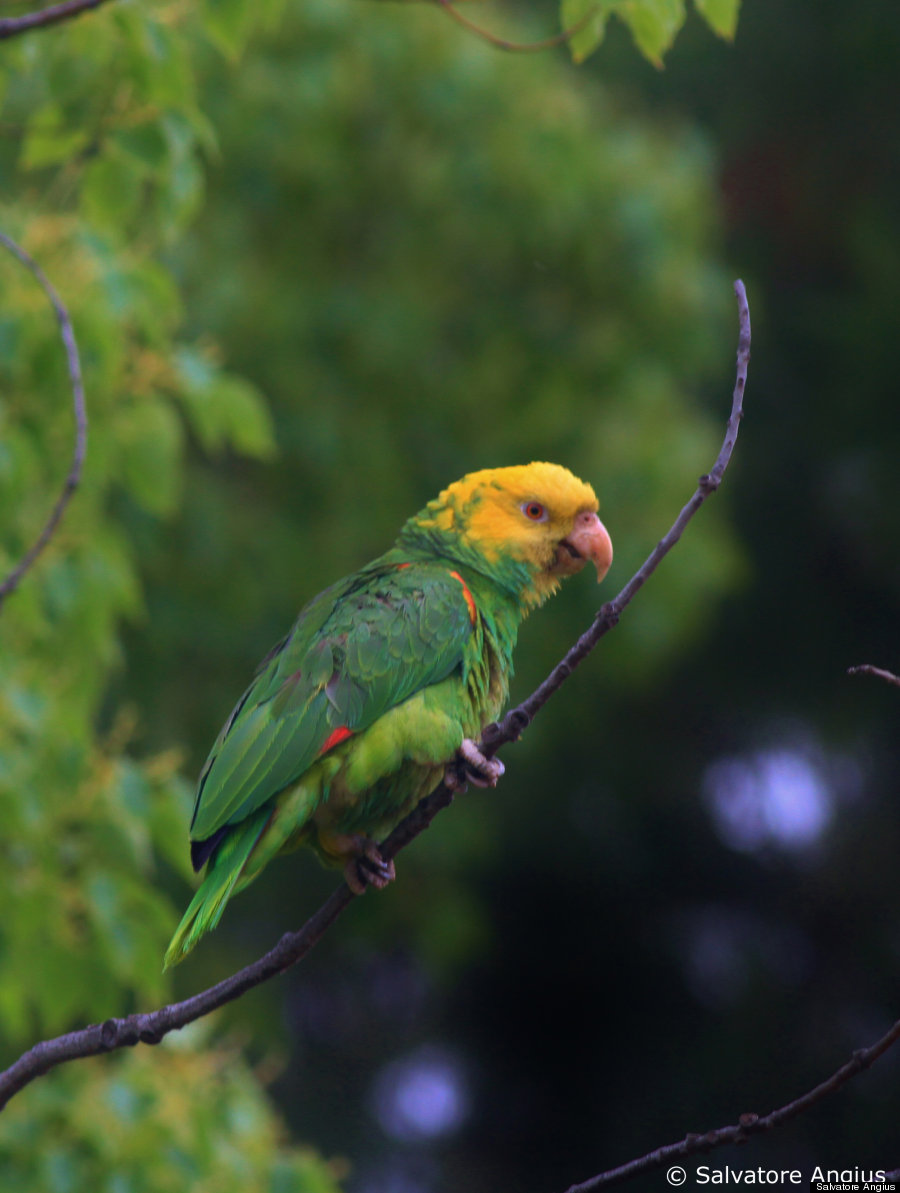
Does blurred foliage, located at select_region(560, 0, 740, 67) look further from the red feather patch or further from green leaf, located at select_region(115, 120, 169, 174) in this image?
the red feather patch

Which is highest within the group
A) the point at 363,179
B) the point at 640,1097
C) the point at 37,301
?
the point at 37,301

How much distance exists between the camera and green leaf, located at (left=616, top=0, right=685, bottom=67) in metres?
2.63

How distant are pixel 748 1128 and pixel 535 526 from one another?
1.51 m

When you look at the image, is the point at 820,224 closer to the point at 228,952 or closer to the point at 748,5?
the point at 748,5

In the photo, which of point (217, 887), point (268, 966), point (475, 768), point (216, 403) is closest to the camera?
point (268, 966)

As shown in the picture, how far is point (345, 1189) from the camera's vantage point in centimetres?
973

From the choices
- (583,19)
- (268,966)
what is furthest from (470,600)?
(583,19)

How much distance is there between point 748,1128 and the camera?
6.06 ft

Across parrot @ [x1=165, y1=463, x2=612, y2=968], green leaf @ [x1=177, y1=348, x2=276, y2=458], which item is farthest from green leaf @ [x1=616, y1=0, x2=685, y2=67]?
green leaf @ [x1=177, y1=348, x2=276, y2=458]

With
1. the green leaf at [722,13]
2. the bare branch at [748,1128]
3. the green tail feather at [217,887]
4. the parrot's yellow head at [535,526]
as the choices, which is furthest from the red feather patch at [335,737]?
the green leaf at [722,13]

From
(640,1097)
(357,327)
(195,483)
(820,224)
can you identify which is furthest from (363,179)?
(640,1097)

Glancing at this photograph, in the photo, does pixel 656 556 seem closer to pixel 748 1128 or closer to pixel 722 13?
pixel 748 1128

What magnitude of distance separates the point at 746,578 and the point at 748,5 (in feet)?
17.8

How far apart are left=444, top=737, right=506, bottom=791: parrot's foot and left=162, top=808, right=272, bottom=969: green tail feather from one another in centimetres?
36
